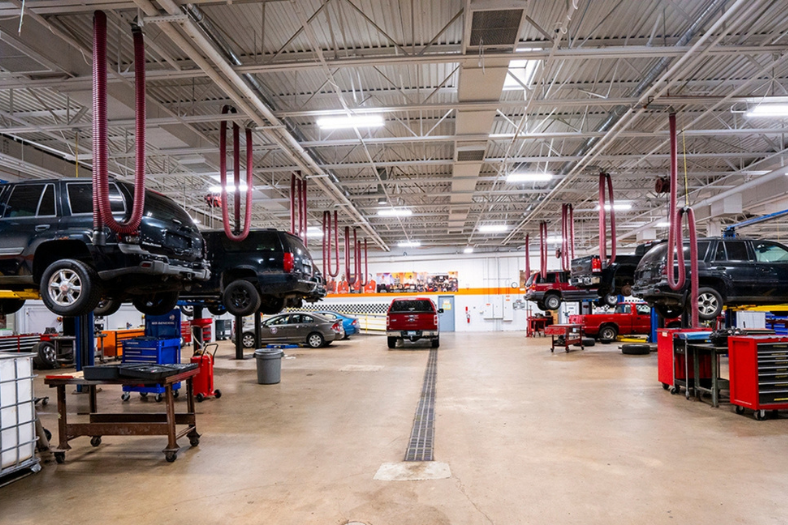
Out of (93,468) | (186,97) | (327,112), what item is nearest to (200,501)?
(93,468)

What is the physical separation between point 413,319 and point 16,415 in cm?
1146

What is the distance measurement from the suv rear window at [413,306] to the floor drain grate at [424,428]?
5.95m

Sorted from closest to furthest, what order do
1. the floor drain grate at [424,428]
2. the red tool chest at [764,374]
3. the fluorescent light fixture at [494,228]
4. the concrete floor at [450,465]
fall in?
the concrete floor at [450,465] < the floor drain grate at [424,428] < the red tool chest at [764,374] < the fluorescent light fixture at [494,228]

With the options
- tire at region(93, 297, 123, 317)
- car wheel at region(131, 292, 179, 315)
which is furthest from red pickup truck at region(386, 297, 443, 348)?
tire at region(93, 297, 123, 317)

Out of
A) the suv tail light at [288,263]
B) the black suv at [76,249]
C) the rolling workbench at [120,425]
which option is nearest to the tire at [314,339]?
the suv tail light at [288,263]

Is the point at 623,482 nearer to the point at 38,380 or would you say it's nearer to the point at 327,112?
the point at 327,112

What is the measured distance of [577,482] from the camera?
3857 mm

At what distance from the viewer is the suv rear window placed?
1494cm

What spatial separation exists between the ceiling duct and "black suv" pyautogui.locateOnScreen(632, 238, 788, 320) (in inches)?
228

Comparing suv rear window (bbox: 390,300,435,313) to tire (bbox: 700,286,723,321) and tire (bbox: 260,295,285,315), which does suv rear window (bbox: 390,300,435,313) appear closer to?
tire (bbox: 260,295,285,315)

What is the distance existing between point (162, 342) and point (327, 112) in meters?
4.89

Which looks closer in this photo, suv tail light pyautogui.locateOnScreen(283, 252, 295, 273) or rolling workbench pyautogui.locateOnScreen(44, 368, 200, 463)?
rolling workbench pyautogui.locateOnScreen(44, 368, 200, 463)

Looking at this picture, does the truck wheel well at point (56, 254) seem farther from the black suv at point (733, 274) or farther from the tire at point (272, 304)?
the black suv at point (733, 274)

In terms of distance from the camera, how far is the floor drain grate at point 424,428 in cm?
468
